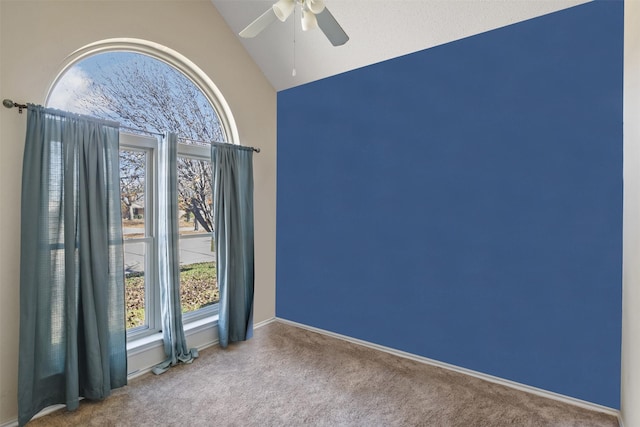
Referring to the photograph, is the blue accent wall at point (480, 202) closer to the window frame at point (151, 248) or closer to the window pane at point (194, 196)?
the window pane at point (194, 196)

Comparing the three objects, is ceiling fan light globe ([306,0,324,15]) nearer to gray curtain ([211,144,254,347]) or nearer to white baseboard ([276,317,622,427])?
gray curtain ([211,144,254,347])

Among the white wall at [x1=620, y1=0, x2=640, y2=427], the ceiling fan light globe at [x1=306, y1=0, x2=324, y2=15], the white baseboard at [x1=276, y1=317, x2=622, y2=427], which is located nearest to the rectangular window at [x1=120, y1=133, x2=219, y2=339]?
the white baseboard at [x1=276, y1=317, x2=622, y2=427]

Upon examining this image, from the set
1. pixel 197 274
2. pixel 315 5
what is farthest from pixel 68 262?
pixel 315 5

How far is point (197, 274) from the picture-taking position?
3404 millimetres

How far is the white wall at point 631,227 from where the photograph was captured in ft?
5.79

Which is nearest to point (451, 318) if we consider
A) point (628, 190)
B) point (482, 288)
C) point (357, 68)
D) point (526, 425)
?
point (482, 288)

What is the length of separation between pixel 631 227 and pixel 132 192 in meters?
3.53

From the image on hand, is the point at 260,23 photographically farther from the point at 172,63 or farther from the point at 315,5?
the point at 172,63

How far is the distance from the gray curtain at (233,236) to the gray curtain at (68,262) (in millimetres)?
909

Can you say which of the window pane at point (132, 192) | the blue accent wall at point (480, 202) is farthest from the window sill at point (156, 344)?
the blue accent wall at point (480, 202)

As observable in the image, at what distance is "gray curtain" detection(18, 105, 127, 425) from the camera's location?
2.09m

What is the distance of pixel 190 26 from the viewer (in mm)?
3064

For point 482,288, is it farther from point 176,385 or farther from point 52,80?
point 52,80

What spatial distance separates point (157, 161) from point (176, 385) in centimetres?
183
